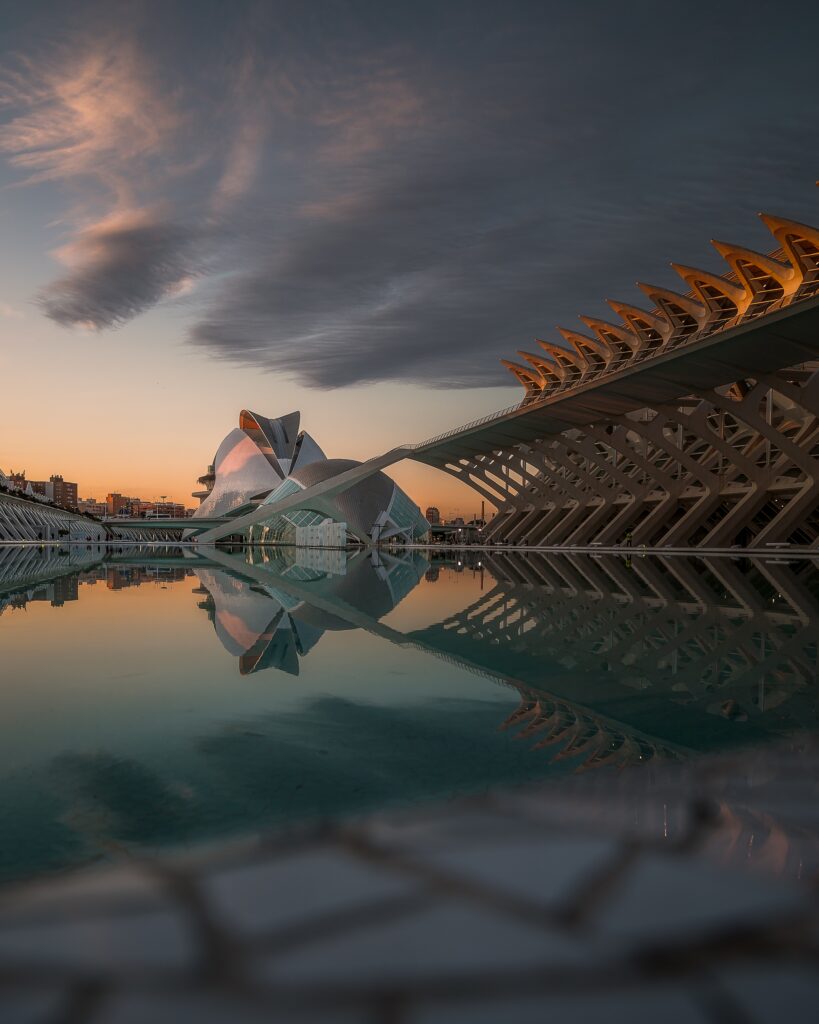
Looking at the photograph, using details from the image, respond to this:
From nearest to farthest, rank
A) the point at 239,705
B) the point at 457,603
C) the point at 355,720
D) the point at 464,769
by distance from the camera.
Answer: the point at 464,769 < the point at 355,720 < the point at 239,705 < the point at 457,603

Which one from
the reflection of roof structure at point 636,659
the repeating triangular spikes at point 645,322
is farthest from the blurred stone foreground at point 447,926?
the repeating triangular spikes at point 645,322

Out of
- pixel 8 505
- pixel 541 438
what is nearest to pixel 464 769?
pixel 541 438

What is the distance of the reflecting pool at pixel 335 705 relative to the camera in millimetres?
3008

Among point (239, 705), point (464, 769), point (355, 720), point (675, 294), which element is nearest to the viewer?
point (464, 769)

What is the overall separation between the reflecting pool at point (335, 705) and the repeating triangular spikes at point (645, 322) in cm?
2378

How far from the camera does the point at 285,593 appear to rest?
13500mm

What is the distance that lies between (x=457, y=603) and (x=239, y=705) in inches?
282

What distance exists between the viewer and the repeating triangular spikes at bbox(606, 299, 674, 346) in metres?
32.0

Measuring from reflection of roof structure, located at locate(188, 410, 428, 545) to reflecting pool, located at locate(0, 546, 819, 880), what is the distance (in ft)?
141

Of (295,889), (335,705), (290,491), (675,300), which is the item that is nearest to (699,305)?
(675,300)

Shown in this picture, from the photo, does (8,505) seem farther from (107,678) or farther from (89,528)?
(107,678)

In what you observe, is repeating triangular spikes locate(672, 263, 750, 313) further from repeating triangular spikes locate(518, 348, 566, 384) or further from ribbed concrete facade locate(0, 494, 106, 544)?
ribbed concrete facade locate(0, 494, 106, 544)

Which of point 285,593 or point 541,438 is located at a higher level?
point 541,438

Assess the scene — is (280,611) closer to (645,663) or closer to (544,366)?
(645,663)
